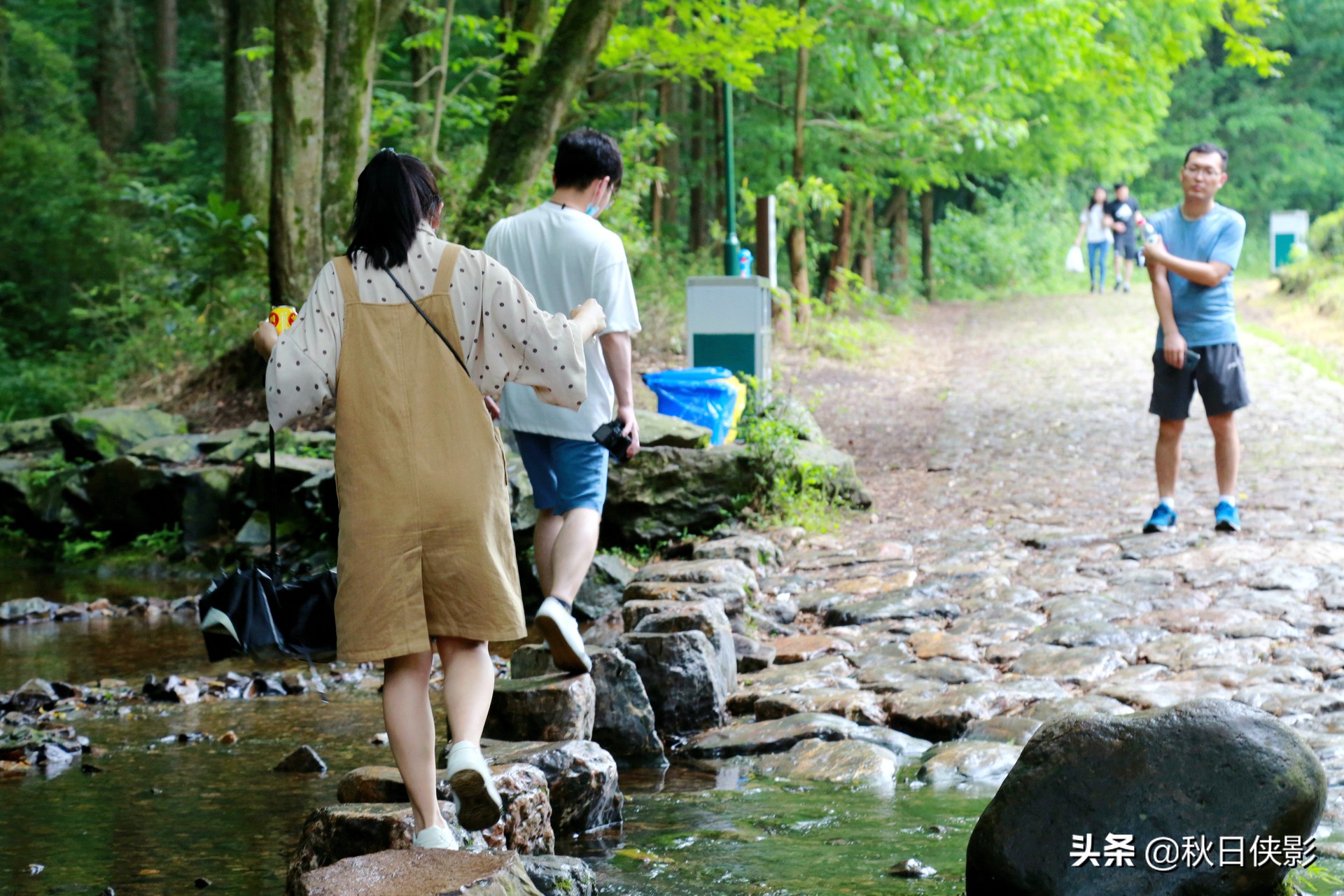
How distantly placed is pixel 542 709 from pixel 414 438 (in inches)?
58.9

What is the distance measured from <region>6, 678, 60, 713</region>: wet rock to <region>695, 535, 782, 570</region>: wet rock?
3.50m

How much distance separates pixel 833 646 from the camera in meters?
6.16

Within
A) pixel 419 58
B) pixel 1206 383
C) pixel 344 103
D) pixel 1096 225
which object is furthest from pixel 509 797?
pixel 1096 225

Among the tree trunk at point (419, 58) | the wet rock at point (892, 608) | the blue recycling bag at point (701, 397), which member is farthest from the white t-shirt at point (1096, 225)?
the wet rock at point (892, 608)

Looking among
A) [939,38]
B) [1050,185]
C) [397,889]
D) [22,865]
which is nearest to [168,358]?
[939,38]

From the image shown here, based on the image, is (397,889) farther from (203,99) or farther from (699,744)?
(203,99)

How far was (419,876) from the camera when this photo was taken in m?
2.94

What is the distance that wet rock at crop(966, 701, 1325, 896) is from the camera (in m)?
3.18

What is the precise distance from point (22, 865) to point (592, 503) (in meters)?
2.16

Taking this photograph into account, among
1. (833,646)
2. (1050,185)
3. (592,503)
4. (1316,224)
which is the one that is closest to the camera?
(592,503)

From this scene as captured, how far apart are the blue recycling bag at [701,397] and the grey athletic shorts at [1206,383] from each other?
3.04 m

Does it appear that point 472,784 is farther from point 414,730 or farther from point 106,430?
point 106,430

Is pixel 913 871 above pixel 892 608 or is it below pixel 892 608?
above

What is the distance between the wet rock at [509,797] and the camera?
3.68 m
